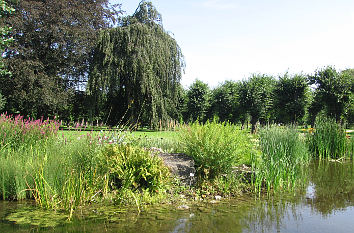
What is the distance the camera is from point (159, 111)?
16.1m

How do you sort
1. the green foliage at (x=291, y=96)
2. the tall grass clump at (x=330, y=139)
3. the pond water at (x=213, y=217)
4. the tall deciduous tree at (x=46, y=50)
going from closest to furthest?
the pond water at (x=213, y=217), the tall grass clump at (x=330, y=139), the tall deciduous tree at (x=46, y=50), the green foliage at (x=291, y=96)

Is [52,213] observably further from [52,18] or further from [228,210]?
[52,18]

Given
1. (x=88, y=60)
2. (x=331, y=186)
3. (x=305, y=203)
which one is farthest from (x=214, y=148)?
(x=88, y=60)

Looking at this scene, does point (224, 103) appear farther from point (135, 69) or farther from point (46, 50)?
point (46, 50)

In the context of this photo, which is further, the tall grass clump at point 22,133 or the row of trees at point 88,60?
the row of trees at point 88,60

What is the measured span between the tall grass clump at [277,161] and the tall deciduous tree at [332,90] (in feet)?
48.5

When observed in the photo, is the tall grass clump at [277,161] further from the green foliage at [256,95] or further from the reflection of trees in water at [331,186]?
the green foliage at [256,95]

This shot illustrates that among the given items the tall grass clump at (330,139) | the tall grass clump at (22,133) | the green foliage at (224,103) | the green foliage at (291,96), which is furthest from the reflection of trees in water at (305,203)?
the green foliage at (224,103)

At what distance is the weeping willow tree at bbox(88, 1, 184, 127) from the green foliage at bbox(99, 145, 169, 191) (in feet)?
34.8

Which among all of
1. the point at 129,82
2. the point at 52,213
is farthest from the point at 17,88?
the point at 52,213

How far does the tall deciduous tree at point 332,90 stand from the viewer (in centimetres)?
1841

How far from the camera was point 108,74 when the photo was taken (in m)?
15.0

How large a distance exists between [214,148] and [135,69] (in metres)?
11.0

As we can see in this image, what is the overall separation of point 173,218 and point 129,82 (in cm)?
1302
